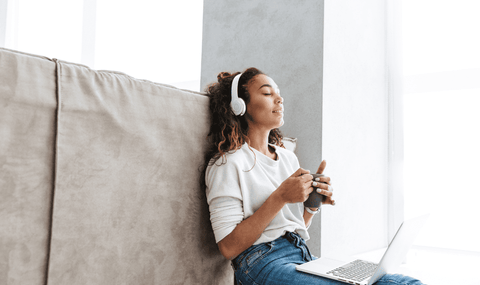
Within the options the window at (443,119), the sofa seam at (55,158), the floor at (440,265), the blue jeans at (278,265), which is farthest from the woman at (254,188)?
the window at (443,119)

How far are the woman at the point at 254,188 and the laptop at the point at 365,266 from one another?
28 mm

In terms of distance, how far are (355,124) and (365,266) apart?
3.58ft

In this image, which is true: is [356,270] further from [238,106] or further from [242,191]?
[238,106]

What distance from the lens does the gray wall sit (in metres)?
1.81

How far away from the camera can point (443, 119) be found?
6.83 feet

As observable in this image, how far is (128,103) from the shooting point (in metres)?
1.02

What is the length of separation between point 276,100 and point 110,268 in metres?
0.79

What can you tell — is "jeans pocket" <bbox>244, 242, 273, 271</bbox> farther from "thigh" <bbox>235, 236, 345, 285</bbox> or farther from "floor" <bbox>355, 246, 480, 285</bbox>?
"floor" <bbox>355, 246, 480, 285</bbox>

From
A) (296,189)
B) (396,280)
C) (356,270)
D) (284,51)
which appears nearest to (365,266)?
(356,270)

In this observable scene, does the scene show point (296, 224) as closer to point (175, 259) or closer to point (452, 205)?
point (175, 259)

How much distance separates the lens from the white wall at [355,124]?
6.05 ft

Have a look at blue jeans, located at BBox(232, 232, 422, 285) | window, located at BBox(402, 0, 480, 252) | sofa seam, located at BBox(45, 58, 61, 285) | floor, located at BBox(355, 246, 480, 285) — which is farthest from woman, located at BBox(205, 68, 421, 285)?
window, located at BBox(402, 0, 480, 252)

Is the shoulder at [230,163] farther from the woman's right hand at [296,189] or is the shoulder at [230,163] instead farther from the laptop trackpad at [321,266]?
the laptop trackpad at [321,266]

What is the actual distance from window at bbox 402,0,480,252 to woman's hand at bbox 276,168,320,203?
137 centimetres
